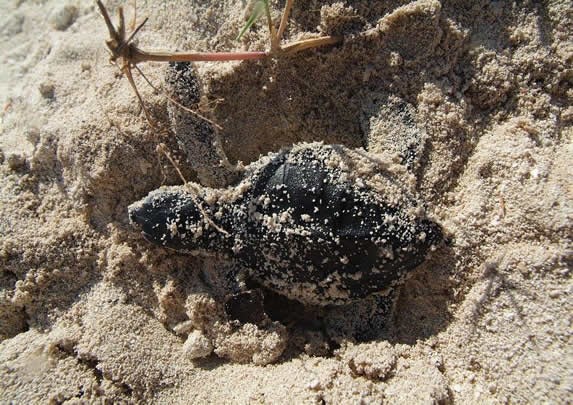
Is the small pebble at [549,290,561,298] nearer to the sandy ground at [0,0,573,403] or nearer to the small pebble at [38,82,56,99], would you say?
the sandy ground at [0,0,573,403]

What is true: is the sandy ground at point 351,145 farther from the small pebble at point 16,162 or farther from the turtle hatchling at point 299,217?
the turtle hatchling at point 299,217

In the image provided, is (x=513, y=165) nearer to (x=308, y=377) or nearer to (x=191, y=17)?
(x=308, y=377)

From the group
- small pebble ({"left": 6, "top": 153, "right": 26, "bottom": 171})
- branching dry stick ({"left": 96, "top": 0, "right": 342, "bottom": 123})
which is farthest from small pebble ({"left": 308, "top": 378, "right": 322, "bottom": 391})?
small pebble ({"left": 6, "top": 153, "right": 26, "bottom": 171})

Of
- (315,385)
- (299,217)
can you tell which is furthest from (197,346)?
(299,217)

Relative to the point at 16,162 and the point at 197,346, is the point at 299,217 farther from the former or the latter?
the point at 16,162

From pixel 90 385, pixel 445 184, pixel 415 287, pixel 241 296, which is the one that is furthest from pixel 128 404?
pixel 445 184

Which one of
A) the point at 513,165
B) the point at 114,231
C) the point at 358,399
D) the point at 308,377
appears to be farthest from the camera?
the point at 114,231
